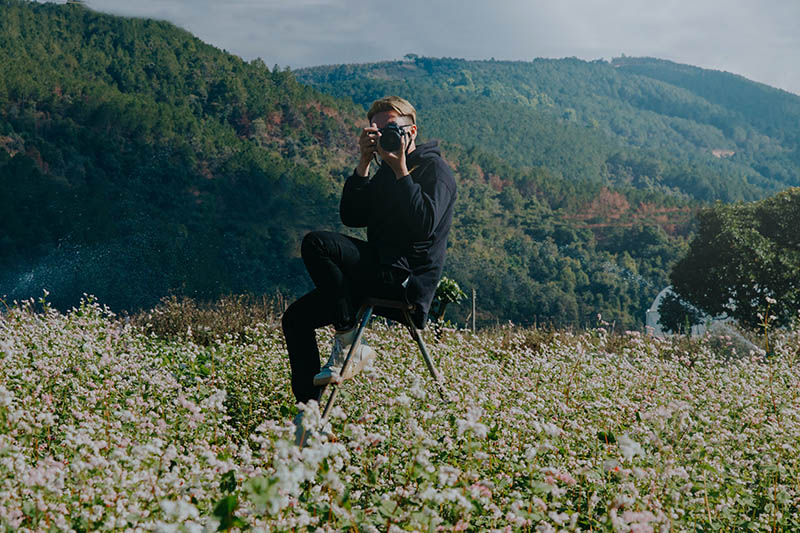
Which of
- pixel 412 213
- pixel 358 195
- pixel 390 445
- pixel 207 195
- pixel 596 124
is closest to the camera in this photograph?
pixel 390 445

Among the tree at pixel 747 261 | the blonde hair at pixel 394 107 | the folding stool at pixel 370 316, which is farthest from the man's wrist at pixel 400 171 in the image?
the tree at pixel 747 261

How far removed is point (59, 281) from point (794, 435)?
25304 millimetres

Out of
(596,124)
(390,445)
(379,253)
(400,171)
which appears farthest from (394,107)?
(596,124)

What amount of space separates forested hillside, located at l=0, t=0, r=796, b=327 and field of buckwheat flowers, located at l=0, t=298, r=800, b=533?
692 inches

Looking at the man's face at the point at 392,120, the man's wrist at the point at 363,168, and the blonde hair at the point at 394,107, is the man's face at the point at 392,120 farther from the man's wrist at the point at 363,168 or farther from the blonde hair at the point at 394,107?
the man's wrist at the point at 363,168

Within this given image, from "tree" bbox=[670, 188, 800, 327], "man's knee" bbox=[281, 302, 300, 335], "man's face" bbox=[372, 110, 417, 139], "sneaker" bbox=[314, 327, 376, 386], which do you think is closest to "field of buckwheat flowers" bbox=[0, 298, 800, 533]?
"sneaker" bbox=[314, 327, 376, 386]

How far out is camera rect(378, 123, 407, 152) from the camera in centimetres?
306

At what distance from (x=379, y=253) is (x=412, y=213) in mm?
276

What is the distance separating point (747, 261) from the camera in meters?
19.8

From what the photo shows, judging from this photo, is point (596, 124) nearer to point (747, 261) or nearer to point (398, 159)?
point (747, 261)

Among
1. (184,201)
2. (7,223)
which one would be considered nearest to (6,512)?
(7,223)

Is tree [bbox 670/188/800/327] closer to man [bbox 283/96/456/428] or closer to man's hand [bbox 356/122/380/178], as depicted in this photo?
man [bbox 283/96/456/428]

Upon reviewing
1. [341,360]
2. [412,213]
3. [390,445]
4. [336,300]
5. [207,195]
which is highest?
[412,213]

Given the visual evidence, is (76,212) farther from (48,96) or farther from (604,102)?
(604,102)
